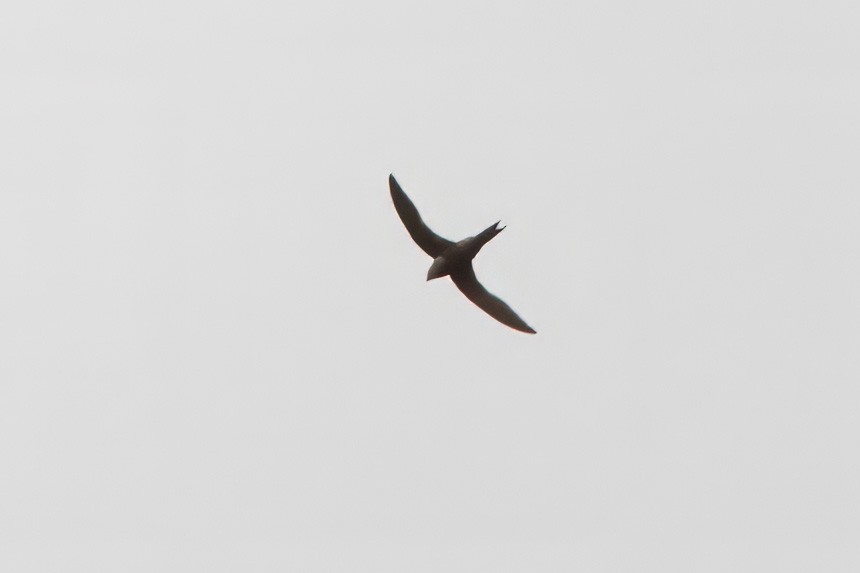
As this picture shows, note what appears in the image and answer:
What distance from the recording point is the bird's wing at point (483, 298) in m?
23.6

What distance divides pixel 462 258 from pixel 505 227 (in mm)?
1369

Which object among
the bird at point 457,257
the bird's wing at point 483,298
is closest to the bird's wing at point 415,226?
the bird at point 457,257

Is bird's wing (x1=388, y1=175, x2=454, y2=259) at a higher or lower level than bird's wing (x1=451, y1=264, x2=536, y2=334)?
higher

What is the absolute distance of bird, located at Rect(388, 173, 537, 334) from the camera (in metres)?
23.0

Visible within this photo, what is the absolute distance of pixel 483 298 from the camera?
78.0 feet

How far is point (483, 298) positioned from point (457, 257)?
1105 mm

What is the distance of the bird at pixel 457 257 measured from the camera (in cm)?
2297

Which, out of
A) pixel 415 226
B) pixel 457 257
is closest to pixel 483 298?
pixel 457 257

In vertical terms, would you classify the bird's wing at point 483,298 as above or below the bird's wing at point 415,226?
below

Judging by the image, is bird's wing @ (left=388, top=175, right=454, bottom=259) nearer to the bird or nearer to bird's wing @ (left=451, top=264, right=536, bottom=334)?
the bird

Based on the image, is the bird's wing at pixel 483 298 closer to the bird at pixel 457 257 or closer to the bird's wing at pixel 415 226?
the bird at pixel 457 257

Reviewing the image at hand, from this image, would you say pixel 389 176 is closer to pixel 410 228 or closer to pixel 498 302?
pixel 410 228

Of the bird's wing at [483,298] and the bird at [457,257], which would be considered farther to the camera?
the bird's wing at [483,298]

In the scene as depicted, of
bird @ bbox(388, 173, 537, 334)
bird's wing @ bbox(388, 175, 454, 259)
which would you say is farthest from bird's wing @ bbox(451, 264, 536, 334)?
bird's wing @ bbox(388, 175, 454, 259)
